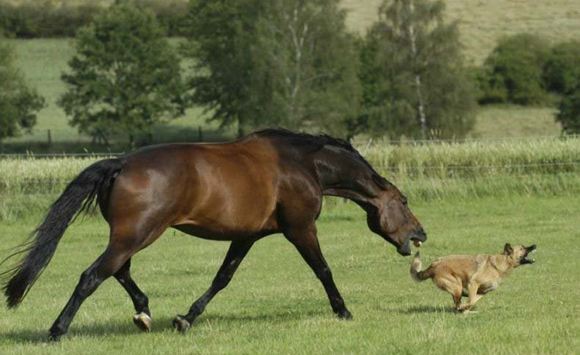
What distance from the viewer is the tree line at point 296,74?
61.3m

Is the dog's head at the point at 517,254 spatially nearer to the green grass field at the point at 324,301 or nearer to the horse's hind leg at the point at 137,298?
the green grass field at the point at 324,301

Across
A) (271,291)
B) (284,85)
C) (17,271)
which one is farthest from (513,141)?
(284,85)

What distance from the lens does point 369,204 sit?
38.7 ft

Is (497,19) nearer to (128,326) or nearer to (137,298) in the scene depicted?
(128,326)

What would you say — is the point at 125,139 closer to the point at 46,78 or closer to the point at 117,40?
the point at 117,40

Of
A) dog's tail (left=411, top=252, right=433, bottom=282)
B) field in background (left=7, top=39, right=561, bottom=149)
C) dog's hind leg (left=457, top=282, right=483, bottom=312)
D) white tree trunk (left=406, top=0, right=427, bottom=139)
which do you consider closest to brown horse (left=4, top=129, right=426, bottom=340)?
dog's tail (left=411, top=252, right=433, bottom=282)

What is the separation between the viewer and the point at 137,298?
35.3 feet

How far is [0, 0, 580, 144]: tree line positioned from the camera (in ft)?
201

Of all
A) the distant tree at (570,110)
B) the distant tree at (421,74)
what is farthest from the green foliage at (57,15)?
the distant tree at (570,110)

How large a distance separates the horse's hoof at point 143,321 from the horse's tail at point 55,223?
1.07 metres

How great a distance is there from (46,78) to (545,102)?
38.9 m

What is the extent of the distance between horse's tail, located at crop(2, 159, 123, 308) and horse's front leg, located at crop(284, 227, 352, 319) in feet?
6.55

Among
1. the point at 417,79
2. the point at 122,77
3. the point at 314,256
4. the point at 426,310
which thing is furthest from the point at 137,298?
the point at 122,77

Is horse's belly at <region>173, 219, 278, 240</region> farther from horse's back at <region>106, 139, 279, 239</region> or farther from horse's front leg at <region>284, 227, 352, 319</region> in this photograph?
horse's front leg at <region>284, 227, 352, 319</region>
